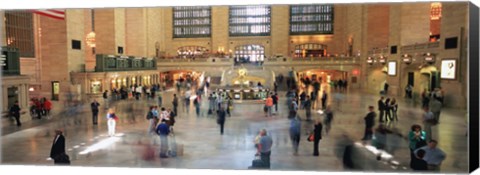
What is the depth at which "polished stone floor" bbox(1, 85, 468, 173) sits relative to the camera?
929cm

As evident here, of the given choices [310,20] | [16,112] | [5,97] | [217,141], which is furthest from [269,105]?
[310,20]

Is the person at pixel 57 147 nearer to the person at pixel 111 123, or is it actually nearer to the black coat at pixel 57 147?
the black coat at pixel 57 147

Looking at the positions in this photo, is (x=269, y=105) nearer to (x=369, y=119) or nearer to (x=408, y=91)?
(x=369, y=119)

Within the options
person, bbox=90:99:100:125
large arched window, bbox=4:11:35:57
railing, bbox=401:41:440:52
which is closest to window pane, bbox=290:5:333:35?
railing, bbox=401:41:440:52

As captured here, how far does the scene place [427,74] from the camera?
22797 mm

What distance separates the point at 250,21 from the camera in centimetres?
4959

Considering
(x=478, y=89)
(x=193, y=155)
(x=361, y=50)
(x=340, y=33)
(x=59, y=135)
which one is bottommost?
(x=193, y=155)

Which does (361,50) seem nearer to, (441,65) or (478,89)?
(441,65)

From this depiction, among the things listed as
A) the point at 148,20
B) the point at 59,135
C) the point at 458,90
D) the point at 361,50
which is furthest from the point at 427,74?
the point at 148,20

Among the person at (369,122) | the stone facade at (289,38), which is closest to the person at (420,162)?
the person at (369,122)

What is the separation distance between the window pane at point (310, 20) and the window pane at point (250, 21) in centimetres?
330

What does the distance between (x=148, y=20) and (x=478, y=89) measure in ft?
121

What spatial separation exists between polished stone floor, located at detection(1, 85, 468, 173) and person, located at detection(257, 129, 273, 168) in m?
0.30

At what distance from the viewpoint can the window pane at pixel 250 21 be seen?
4897 centimetres
